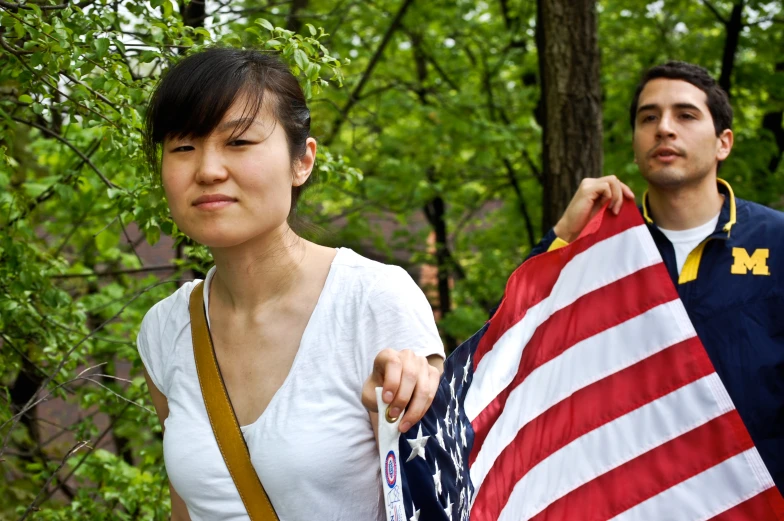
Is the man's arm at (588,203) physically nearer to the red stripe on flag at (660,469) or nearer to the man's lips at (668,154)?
the man's lips at (668,154)

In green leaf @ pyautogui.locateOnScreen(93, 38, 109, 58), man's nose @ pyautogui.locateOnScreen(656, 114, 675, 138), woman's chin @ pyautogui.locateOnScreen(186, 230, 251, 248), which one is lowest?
woman's chin @ pyautogui.locateOnScreen(186, 230, 251, 248)

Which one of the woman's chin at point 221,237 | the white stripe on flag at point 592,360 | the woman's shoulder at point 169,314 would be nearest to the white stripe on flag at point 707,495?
the white stripe on flag at point 592,360

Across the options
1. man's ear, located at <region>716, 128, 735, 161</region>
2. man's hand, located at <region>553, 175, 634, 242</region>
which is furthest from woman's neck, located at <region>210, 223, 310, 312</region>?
man's ear, located at <region>716, 128, 735, 161</region>

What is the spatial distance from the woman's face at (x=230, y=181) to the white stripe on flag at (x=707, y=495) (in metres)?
1.66

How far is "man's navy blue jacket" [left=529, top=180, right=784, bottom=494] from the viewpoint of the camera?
3.09 metres

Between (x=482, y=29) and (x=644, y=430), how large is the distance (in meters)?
8.18

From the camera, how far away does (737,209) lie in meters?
3.48

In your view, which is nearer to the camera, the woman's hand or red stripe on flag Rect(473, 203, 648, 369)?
the woman's hand

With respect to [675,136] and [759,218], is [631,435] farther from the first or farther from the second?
[675,136]

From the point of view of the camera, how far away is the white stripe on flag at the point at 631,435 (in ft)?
9.27

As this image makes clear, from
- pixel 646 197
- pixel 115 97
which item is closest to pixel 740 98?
pixel 646 197

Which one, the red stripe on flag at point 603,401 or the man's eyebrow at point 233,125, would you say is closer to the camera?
the man's eyebrow at point 233,125

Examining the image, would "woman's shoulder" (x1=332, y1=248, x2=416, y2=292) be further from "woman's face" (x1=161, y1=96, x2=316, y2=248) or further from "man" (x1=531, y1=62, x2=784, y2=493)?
"man" (x1=531, y1=62, x2=784, y2=493)

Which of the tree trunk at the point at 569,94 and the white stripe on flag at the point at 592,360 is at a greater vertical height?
the tree trunk at the point at 569,94
